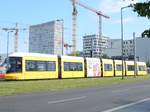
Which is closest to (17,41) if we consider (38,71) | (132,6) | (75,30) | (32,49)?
(32,49)

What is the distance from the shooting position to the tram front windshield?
47.4 meters

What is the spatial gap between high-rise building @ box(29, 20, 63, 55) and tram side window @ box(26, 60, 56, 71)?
232 ft

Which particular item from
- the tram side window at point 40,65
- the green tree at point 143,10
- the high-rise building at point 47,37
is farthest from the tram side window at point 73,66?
the high-rise building at point 47,37

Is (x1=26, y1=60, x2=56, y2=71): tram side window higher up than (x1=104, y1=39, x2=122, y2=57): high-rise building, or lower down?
lower down

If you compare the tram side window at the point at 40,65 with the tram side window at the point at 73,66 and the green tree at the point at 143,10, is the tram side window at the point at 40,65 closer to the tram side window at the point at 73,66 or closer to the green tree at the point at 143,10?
the tram side window at the point at 73,66

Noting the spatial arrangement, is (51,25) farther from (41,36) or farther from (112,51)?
(112,51)

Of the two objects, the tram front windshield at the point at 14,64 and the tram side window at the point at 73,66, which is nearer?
the tram front windshield at the point at 14,64

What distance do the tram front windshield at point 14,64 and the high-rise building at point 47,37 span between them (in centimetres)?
7587

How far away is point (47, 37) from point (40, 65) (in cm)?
7693

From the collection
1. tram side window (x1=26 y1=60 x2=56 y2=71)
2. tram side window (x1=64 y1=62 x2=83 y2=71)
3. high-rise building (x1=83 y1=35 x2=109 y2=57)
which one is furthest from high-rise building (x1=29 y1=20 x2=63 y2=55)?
tram side window (x1=26 y1=60 x2=56 y2=71)

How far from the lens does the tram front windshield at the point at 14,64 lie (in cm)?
4738

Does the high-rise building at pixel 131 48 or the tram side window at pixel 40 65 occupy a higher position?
the high-rise building at pixel 131 48

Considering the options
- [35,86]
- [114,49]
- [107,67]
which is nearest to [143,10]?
[35,86]

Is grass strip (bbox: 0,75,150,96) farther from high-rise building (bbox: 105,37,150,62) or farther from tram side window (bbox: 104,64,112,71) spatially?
high-rise building (bbox: 105,37,150,62)
